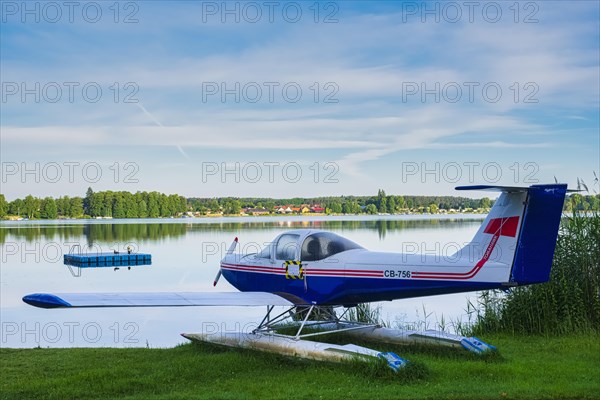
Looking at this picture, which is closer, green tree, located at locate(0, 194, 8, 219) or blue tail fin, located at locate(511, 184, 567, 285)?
blue tail fin, located at locate(511, 184, 567, 285)

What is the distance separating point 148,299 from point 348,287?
2.91 m

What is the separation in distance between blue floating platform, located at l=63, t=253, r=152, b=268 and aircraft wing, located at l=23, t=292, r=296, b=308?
33241 millimetres

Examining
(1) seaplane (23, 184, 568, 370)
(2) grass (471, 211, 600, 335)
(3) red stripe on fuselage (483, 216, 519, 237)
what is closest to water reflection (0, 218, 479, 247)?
(2) grass (471, 211, 600, 335)

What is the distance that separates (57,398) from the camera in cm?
809

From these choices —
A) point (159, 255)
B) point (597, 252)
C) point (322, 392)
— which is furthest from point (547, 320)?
point (159, 255)

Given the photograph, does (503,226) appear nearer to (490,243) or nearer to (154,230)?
(490,243)

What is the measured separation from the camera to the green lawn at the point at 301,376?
7.91m

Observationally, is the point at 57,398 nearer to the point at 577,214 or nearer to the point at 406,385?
the point at 406,385

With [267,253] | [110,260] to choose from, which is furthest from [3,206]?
[267,253]

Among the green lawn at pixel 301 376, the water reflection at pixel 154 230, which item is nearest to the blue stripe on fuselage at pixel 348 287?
the green lawn at pixel 301 376

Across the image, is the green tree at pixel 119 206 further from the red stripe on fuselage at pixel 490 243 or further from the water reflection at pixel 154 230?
the red stripe on fuselage at pixel 490 243

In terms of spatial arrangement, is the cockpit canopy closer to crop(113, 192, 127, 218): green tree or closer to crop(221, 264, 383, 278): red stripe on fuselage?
crop(221, 264, 383, 278): red stripe on fuselage

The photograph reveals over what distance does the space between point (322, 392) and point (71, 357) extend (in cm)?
514

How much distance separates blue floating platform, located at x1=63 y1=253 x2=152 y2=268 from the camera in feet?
140
